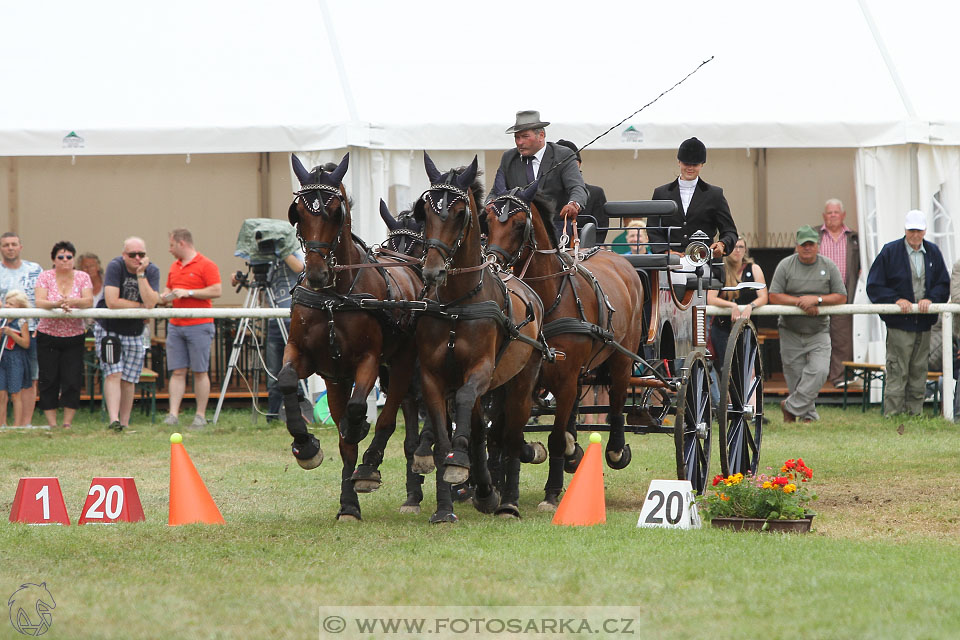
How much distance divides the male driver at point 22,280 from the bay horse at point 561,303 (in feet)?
23.6

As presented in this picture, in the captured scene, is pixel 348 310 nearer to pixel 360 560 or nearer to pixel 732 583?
pixel 360 560

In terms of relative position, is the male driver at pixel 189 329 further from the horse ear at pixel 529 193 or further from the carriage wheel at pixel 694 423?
the horse ear at pixel 529 193

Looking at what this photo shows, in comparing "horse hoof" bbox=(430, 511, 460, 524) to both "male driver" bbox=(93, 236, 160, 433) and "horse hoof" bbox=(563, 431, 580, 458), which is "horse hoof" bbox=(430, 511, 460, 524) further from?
"male driver" bbox=(93, 236, 160, 433)

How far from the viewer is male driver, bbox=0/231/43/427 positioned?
44.1ft

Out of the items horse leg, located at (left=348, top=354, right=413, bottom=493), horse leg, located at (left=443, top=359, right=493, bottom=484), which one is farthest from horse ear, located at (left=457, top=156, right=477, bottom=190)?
horse leg, located at (left=348, top=354, right=413, bottom=493)

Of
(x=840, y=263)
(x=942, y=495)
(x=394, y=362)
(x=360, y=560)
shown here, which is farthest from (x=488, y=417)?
(x=840, y=263)

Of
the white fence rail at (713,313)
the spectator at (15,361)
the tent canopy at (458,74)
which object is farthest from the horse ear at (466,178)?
the spectator at (15,361)

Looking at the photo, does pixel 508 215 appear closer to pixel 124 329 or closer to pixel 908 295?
pixel 124 329

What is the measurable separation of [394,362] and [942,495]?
3.96 meters

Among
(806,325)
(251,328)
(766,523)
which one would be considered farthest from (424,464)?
(806,325)

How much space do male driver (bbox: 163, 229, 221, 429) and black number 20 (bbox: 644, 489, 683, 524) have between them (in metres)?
7.52

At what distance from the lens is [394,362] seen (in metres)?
7.86

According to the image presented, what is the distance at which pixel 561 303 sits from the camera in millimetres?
8195

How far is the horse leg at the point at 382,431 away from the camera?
755 cm
